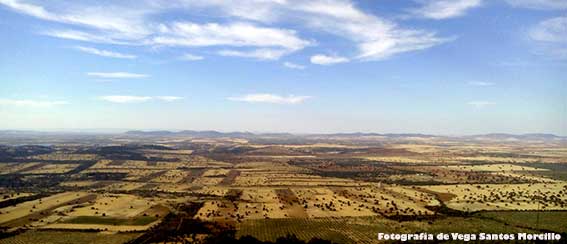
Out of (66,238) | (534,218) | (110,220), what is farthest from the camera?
(110,220)

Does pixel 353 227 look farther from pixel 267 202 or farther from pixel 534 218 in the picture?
pixel 534 218

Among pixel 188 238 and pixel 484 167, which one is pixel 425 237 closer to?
pixel 188 238

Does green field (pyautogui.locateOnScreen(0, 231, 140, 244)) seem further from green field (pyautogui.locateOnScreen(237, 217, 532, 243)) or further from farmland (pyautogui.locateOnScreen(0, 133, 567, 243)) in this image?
green field (pyautogui.locateOnScreen(237, 217, 532, 243))

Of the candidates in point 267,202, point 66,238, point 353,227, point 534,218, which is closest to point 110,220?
point 66,238

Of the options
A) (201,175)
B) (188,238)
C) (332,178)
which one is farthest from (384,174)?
(188,238)

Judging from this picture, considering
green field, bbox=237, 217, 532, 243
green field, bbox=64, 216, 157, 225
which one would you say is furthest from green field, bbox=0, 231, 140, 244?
green field, bbox=237, 217, 532, 243

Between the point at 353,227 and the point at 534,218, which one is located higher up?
the point at 534,218

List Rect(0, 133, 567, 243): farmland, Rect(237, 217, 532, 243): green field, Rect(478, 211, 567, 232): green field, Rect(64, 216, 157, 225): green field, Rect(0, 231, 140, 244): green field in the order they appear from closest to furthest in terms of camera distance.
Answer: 1. Rect(0, 231, 140, 244): green field
2. Rect(237, 217, 532, 243): green field
3. Rect(0, 133, 567, 243): farmland
4. Rect(478, 211, 567, 232): green field
5. Rect(64, 216, 157, 225): green field
